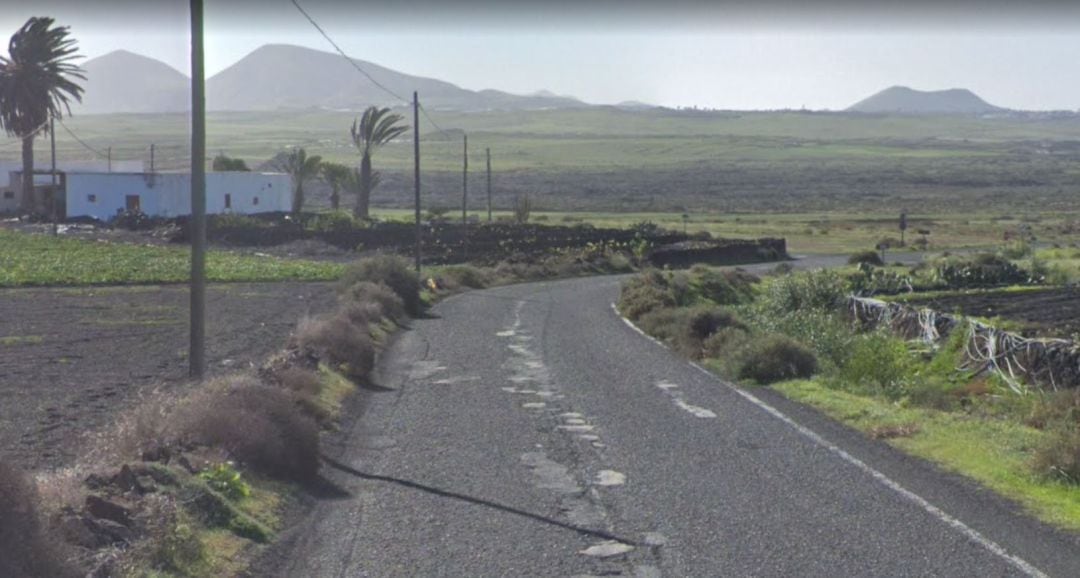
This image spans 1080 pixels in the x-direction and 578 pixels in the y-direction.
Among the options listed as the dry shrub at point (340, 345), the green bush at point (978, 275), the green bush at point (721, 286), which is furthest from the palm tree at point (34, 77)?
the dry shrub at point (340, 345)

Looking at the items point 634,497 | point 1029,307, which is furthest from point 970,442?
point 1029,307

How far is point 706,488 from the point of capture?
11711mm

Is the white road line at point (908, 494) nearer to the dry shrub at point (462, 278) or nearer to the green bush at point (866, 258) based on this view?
the dry shrub at point (462, 278)

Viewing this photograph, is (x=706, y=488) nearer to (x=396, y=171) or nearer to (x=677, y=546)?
(x=677, y=546)

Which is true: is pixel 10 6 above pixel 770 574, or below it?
above

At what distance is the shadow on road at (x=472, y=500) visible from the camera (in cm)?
995

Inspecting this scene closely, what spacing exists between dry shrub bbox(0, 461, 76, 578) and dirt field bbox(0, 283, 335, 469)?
4995mm

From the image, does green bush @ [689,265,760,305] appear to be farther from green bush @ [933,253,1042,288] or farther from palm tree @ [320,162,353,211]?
palm tree @ [320,162,353,211]

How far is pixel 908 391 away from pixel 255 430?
31.9 ft

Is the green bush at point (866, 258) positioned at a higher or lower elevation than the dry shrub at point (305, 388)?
lower

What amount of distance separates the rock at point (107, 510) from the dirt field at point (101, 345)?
11.7ft

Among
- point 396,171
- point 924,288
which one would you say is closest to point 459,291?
point 924,288

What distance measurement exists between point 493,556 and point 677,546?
4.10 ft

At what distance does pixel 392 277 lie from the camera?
35812 mm
